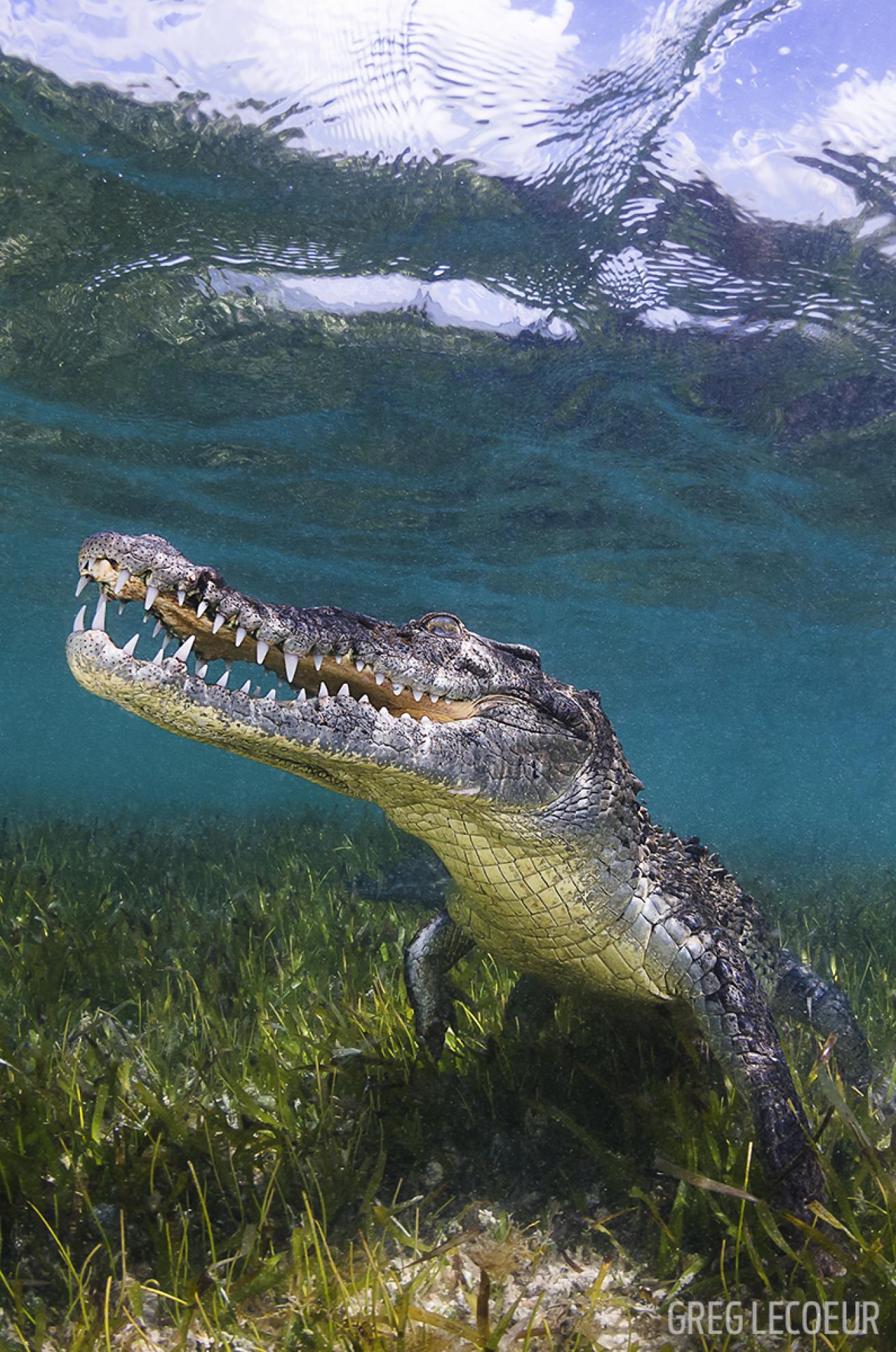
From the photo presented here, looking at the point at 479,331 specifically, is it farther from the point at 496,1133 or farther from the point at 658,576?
the point at 658,576

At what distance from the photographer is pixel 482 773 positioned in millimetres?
2863

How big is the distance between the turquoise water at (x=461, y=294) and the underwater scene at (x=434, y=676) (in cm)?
6

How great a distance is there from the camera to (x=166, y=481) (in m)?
16.4

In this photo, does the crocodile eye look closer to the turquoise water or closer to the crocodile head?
the crocodile head

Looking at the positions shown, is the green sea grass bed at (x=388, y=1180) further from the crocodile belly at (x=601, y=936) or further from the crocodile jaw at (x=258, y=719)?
the crocodile jaw at (x=258, y=719)

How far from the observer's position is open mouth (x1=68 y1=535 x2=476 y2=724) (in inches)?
98.6

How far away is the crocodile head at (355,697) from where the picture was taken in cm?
242

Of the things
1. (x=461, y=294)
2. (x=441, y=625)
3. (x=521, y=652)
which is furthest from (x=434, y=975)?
(x=461, y=294)

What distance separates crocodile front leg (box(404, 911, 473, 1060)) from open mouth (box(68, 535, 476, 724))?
1335 mm

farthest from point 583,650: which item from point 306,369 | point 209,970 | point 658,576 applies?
point 209,970

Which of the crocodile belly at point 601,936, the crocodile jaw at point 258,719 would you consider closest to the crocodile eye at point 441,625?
the crocodile jaw at point 258,719

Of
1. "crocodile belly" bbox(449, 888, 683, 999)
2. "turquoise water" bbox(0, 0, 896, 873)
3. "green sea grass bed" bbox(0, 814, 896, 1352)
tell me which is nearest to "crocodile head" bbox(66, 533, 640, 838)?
"crocodile belly" bbox(449, 888, 683, 999)

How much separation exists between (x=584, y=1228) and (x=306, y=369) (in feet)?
36.6

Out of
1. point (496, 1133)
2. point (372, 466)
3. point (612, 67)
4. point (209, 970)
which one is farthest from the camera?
point (372, 466)
